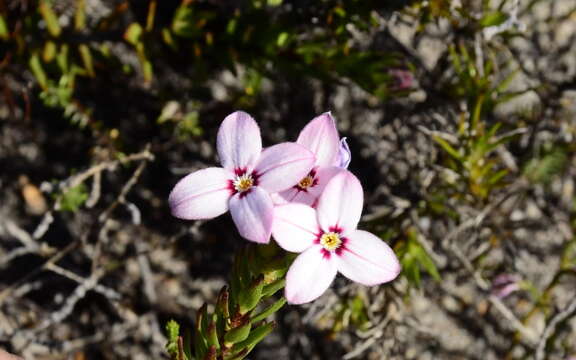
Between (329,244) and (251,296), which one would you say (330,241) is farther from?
(251,296)

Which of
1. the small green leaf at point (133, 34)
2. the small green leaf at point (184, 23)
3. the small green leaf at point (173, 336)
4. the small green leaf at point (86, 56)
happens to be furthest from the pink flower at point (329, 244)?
the small green leaf at point (86, 56)

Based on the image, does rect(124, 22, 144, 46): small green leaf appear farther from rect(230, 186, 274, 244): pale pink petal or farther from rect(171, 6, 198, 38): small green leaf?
rect(230, 186, 274, 244): pale pink petal

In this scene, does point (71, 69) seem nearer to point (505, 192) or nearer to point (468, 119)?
point (468, 119)

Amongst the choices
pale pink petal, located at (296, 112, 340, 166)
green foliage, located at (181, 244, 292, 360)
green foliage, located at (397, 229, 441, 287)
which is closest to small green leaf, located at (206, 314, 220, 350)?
green foliage, located at (181, 244, 292, 360)

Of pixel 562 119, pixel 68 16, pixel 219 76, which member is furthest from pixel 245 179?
pixel 562 119

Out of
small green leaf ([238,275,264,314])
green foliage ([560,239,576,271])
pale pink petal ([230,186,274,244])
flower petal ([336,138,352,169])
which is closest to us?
pale pink petal ([230,186,274,244])

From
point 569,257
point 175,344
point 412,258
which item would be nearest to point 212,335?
point 175,344

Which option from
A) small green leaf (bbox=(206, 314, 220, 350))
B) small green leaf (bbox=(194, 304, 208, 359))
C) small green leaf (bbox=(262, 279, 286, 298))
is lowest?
small green leaf (bbox=(194, 304, 208, 359))
